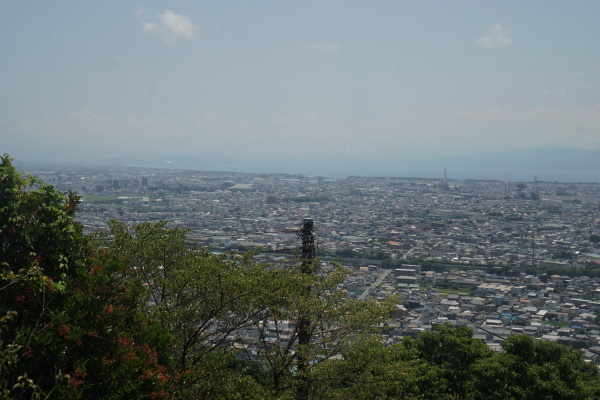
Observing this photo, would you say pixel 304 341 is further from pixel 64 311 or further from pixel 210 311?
pixel 64 311

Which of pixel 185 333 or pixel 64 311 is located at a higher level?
pixel 64 311

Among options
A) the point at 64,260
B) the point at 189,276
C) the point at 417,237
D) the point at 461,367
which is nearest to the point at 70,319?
the point at 64,260

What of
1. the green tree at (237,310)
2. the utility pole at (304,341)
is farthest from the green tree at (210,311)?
the utility pole at (304,341)

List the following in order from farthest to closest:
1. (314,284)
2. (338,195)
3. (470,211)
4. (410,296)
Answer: (338,195), (470,211), (410,296), (314,284)

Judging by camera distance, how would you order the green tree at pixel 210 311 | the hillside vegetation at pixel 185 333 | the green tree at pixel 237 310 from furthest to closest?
the green tree at pixel 237 310 → the green tree at pixel 210 311 → the hillside vegetation at pixel 185 333

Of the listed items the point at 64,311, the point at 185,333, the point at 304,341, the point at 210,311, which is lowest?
the point at 304,341

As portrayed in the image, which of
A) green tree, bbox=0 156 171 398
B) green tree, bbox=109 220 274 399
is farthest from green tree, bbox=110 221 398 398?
green tree, bbox=0 156 171 398

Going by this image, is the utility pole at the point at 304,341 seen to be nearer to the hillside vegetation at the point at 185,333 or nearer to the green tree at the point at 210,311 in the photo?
the hillside vegetation at the point at 185,333

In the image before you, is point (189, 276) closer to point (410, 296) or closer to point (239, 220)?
point (410, 296)

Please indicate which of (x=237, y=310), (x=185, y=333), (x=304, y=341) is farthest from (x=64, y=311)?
(x=304, y=341)

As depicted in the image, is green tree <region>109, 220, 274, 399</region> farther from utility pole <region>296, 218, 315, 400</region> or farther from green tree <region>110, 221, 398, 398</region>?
utility pole <region>296, 218, 315, 400</region>

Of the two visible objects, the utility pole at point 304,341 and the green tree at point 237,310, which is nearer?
the green tree at point 237,310
